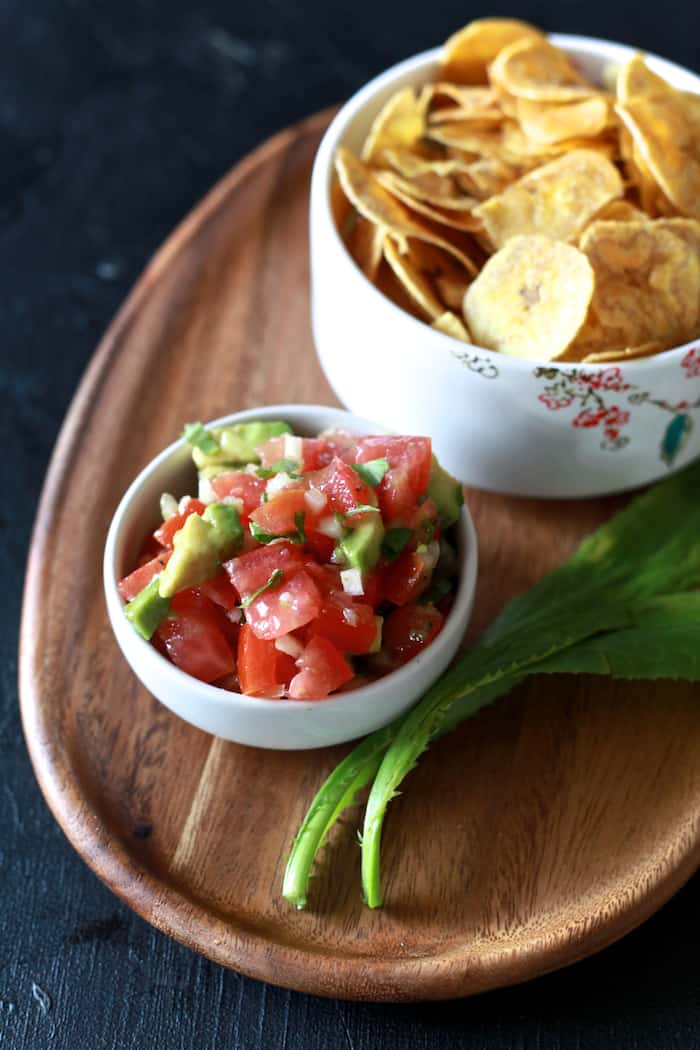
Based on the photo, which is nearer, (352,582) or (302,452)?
(352,582)

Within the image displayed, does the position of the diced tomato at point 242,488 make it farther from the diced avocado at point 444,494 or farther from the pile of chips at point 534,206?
the pile of chips at point 534,206

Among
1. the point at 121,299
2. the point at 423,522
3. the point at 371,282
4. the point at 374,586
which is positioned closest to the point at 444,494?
the point at 423,522

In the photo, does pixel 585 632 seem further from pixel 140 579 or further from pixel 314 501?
pixel 140 579

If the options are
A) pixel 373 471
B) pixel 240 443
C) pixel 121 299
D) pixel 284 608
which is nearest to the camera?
pixel 284 608

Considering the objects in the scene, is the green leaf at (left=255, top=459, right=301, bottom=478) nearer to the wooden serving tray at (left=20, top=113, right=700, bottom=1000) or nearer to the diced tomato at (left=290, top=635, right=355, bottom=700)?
the diced tomato at (left=290, top=635, right=355, bottom=700)

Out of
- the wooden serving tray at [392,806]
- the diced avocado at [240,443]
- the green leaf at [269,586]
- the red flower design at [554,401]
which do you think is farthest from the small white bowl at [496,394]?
the green leaf at [269,586]

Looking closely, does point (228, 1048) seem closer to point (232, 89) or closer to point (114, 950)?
point (114, 950)

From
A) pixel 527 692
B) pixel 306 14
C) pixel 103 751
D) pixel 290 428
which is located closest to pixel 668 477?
pixel 527 692

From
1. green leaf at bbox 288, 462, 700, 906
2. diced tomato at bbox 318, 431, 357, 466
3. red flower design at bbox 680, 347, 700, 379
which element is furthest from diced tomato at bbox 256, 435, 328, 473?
red flower design at bbox 680, 347, 700, 379
